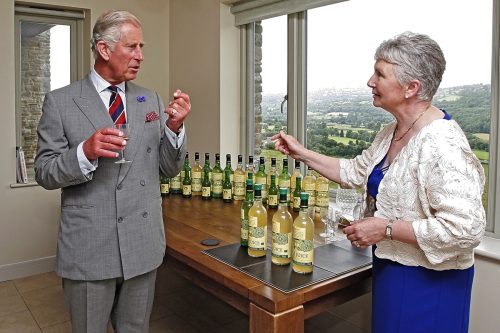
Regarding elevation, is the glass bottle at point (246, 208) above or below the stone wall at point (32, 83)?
below

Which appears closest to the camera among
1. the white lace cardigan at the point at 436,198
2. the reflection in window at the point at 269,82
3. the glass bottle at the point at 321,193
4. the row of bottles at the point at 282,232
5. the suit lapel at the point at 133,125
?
the white lace cardigan at the point at 436,198

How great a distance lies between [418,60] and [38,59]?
3366 mm

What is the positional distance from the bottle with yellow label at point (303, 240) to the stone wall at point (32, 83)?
2901 mm

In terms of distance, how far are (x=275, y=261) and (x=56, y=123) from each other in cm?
93

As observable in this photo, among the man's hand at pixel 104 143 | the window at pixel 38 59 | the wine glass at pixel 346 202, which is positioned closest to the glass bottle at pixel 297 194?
the wine glass at pixel 346 202

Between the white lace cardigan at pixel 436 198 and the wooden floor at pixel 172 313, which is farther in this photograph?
the wooden floor at pixel 172 313

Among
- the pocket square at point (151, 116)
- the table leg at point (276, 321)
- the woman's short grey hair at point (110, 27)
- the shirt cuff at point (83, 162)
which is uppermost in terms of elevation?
the woman's short grey hair at point (110, 27)

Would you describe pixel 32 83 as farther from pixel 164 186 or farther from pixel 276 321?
pixel 276 321

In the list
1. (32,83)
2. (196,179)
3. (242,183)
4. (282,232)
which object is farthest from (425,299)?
(32,83)

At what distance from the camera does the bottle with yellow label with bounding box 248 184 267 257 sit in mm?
1712

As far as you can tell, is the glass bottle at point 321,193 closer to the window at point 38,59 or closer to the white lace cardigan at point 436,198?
the white lace cardigan at point 436,198

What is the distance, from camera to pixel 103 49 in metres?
1.61

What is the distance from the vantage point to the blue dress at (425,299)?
1377mm

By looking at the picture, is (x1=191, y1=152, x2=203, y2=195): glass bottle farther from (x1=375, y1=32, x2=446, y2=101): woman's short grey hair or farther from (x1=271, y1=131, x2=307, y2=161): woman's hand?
(x1=375, y1=32, x2=446, y2=101): woman's short grey hair
